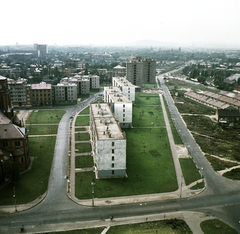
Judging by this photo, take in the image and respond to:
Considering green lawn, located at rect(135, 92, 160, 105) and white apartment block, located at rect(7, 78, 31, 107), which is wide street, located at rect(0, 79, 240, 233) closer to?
white apartment block, located at rect(7, 78, 31, 107)

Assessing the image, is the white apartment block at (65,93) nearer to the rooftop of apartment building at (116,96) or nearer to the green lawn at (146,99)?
the rooftop of apartment building at (116,96)

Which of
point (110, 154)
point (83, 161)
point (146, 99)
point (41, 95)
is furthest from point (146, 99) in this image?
point (110, 154)

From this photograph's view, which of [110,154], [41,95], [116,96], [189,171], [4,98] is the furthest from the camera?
[41,95]

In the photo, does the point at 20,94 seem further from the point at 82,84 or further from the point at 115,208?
the point at 115,208

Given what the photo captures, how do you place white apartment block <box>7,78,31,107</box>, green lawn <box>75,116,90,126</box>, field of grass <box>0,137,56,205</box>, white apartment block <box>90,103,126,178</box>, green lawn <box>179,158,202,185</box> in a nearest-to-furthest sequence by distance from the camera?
field of grass <box>0,137,56,205</box>
white apartment block <box>90,103,126,178</box>
green lawn <box>179,158,202,185</box>
green lawn <box>75,116,90,126</box>
white apartment block <box>7,78,31,107</box>

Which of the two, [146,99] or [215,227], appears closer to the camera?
[215,227]

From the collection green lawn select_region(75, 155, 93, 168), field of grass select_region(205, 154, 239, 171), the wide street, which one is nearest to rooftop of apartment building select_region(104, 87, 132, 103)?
green lawn select_region(75, 155, 93, 168)
